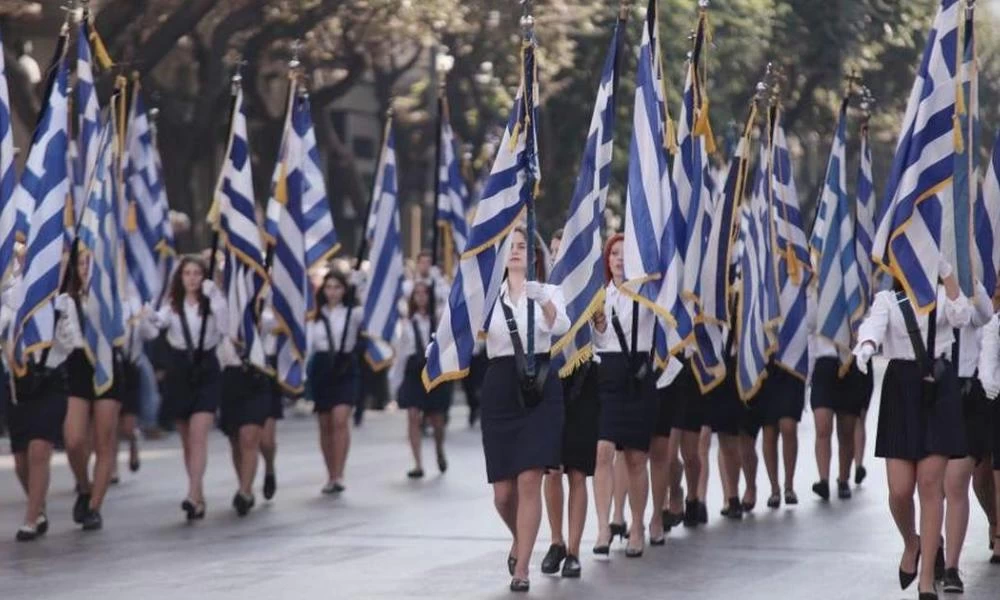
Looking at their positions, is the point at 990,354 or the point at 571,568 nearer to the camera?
the point at 990,354

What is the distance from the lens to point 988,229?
13.5 m

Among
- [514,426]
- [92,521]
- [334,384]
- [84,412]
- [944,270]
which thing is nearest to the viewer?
[944,270]

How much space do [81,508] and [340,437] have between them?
10.4ft

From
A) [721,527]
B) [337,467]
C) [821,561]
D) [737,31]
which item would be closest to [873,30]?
[737,31]

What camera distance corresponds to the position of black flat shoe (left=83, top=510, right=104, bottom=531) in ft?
52.7

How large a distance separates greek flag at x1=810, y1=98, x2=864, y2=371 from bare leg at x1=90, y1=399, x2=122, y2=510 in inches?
215

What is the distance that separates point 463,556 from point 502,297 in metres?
1.99

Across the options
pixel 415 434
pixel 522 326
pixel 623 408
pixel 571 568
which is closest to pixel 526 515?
pixel 571 568

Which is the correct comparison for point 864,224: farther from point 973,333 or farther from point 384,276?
point 973,333

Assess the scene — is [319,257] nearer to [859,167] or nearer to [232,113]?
[232,113]

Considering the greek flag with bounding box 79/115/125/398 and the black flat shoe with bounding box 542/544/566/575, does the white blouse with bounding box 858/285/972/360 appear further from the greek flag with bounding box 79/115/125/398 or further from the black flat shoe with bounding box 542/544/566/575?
the greek flag with bounding box 79/115/125/398

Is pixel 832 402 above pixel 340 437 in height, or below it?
above

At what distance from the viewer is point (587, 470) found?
13.4m

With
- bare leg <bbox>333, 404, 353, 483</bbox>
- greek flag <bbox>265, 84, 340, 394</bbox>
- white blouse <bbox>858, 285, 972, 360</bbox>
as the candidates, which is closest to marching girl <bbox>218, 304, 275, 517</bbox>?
greek flag <bbox>265, 84, 340, 394</bbox>
